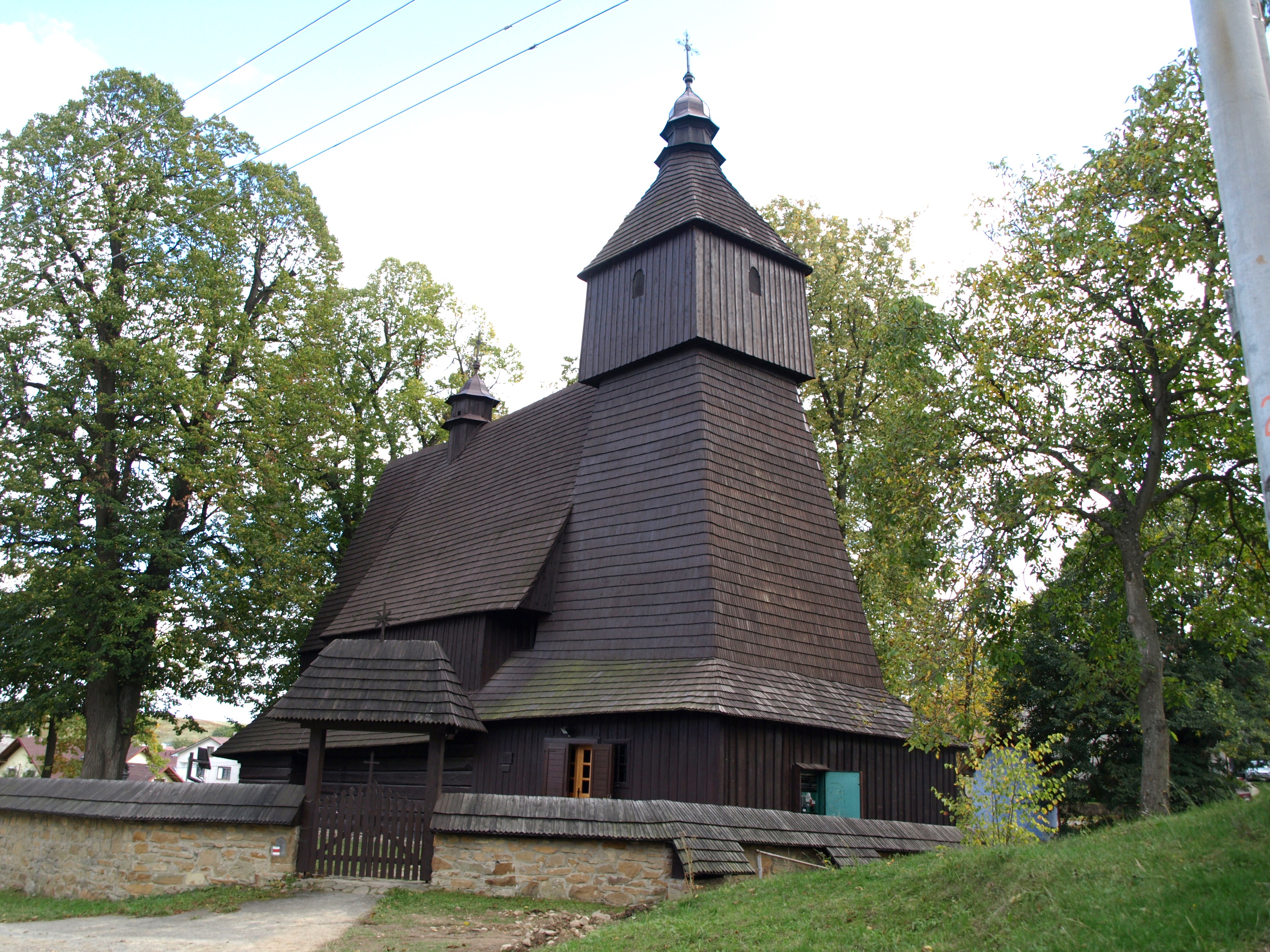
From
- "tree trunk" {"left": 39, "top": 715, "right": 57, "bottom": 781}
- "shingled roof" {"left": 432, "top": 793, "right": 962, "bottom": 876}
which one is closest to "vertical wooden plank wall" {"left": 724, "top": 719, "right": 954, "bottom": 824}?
"shingled roof" {"left": 432, "top": 793, "right": 962, "bottom": 876}

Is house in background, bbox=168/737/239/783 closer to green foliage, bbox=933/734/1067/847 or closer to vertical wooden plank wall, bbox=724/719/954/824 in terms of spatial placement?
vertical wooden plank wall, bbox=724/719/954/824

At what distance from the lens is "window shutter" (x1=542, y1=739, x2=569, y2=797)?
1452cm

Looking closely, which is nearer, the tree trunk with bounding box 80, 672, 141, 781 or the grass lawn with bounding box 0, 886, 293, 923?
the grass lawn with bounding box 0, 886, 293, 923

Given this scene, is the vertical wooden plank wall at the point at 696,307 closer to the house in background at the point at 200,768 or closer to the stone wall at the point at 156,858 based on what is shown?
the stone wall at the point at 156,858

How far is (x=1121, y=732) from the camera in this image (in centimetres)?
2400

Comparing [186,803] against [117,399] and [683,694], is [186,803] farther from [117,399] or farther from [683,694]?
[117,399]

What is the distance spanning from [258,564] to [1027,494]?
1682 cm

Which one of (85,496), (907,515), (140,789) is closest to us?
(140,789)

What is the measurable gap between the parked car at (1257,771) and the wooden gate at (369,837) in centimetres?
2160

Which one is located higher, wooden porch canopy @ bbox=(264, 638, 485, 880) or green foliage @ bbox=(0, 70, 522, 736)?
green foliage @ bbox=(0, 70, 522, 736)

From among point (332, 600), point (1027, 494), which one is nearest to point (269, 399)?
point (332, 600)

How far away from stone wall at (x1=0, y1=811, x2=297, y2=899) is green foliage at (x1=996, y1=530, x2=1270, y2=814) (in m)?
9.61

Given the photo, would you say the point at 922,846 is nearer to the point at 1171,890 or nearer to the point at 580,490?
the point at 1171,890

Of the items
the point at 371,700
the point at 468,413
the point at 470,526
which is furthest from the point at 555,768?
the point at 468,413
